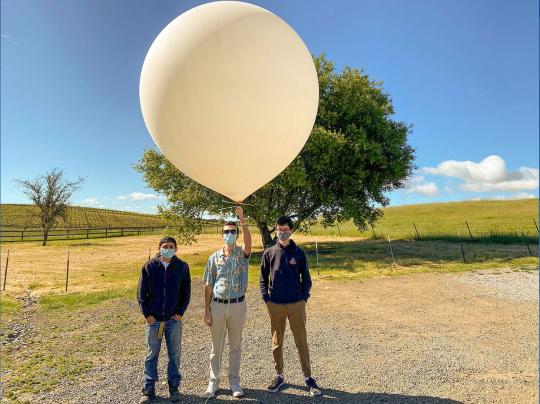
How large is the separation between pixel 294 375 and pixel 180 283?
2255mm

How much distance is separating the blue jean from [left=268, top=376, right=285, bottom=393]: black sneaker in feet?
4.03

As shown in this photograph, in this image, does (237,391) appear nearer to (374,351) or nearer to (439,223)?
(374,351)

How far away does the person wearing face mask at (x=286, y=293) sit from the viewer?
4.39 meters

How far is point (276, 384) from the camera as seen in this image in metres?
4.48

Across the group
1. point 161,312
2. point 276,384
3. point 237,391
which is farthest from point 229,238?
point 276,384

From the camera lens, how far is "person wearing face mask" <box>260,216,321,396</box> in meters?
4.39

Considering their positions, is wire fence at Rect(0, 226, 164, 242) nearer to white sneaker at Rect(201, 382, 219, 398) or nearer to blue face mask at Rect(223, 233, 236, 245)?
white sneaker at Rect(201, 382, 219, 398)

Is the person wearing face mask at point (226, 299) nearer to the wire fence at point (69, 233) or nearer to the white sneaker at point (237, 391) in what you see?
the white sneaker at point (237, 391)

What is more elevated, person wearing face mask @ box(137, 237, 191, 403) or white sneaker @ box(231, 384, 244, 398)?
person wearing face mask @ box(137, 237, 191, 403)

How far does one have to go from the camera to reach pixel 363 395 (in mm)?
4336

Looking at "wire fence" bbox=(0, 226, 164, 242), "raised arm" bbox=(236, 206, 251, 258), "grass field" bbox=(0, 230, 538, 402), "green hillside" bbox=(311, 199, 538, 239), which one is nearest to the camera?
"raised arm" bbox=(236, 206, 251, 258)

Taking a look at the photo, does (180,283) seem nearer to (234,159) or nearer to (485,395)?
(234,159)

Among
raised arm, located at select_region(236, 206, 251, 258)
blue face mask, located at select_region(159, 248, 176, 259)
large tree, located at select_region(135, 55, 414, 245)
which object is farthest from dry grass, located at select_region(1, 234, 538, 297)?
raised arm, located at select_region(236, 206, 251, 258)

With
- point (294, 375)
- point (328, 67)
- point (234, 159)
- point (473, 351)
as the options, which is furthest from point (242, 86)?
point (328, 67)
